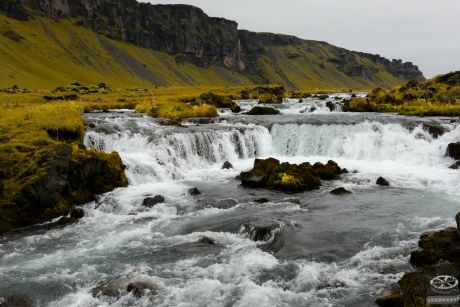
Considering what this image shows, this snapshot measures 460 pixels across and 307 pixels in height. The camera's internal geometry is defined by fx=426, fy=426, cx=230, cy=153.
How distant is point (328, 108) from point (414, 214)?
156 feet

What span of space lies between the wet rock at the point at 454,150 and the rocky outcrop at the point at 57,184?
2716cm

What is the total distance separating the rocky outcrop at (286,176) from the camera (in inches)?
1099

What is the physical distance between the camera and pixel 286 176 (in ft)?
92.9

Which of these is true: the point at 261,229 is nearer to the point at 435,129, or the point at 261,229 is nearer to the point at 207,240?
the point at 207,240

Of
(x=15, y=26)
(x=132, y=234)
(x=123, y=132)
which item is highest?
(x=15, y=26)

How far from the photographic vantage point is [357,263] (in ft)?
53.0

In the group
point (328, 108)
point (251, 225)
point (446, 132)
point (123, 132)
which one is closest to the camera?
point (251, 225)

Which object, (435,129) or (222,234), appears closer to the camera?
(222,234)

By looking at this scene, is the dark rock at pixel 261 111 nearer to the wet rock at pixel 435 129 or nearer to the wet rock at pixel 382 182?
the wet rock at pixel 435 129

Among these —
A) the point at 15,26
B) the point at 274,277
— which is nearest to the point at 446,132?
the point at 274,277

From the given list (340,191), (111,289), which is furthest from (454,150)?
(111,289)

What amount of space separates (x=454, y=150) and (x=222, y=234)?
25526mm

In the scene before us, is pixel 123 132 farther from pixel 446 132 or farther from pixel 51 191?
A: pixel 446 132

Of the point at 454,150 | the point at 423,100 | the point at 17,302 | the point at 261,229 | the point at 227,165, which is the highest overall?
the point at 423,100
